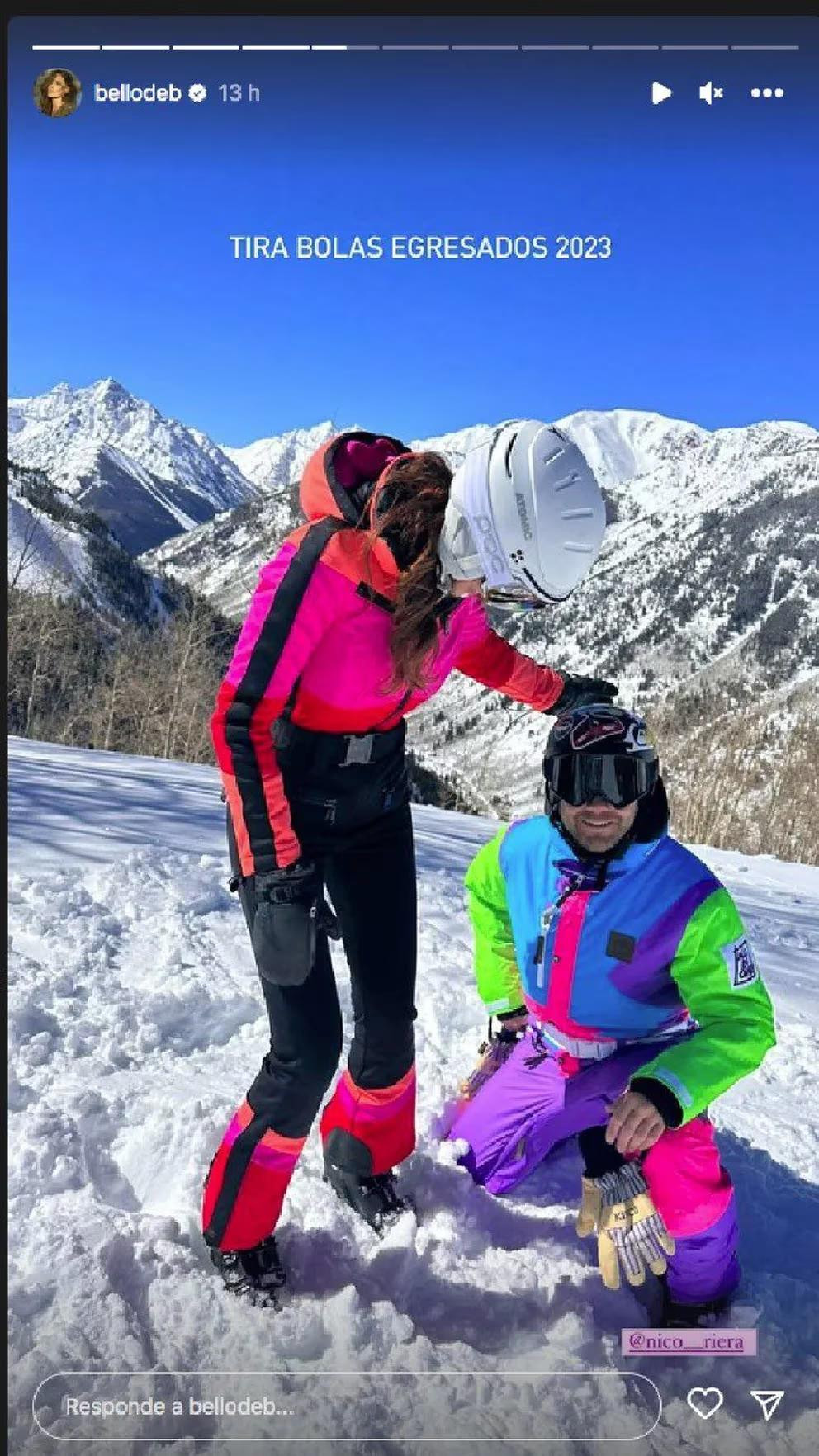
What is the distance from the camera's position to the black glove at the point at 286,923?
169cm

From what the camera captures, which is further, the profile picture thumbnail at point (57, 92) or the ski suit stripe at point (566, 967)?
the ski suit stripe at point (566, 967)

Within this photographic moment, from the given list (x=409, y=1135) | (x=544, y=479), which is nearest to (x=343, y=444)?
(x=544, y=479)

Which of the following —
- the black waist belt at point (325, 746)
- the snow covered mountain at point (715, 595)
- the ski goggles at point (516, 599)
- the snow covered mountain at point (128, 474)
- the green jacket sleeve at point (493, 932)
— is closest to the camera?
the ski goggles at point (516, 599)

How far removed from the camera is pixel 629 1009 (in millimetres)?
2047

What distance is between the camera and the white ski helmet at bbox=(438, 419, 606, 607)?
5.15ft

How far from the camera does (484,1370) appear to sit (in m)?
1.67

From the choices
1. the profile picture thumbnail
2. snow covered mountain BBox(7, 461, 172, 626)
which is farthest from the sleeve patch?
the profile picture thumbnail

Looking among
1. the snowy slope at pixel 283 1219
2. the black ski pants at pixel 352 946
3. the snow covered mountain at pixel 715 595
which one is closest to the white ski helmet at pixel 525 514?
the black ski pants at pixel 352 946

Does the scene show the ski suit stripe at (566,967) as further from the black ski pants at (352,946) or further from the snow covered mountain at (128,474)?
the snow covered mountain at (128,474)

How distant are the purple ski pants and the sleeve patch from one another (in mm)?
324

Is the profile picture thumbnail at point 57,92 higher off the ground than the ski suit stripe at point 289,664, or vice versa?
the profile picture thumbnail at point 57,92

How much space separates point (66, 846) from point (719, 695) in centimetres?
8569

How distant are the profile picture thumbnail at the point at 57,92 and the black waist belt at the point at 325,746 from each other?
1.19 m

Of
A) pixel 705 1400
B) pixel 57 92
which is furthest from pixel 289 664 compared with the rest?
pixel 705 1400
